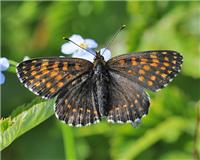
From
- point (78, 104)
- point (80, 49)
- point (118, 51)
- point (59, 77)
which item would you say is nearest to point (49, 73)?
point (59, 77)

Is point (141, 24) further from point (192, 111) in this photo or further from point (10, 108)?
point (10, 108)

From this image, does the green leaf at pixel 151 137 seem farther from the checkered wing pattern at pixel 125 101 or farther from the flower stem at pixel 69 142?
the checkered wing pattern at pixel 125 101

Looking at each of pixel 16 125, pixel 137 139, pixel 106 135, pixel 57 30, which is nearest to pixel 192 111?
pixel 137 139

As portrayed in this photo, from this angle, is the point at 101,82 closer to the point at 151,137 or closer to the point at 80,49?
the point at 80,49

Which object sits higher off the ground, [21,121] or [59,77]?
[59,77]

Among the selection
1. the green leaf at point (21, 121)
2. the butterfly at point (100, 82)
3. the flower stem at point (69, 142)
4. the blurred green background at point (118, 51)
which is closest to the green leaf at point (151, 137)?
the blurred green background at point (118, 51)
